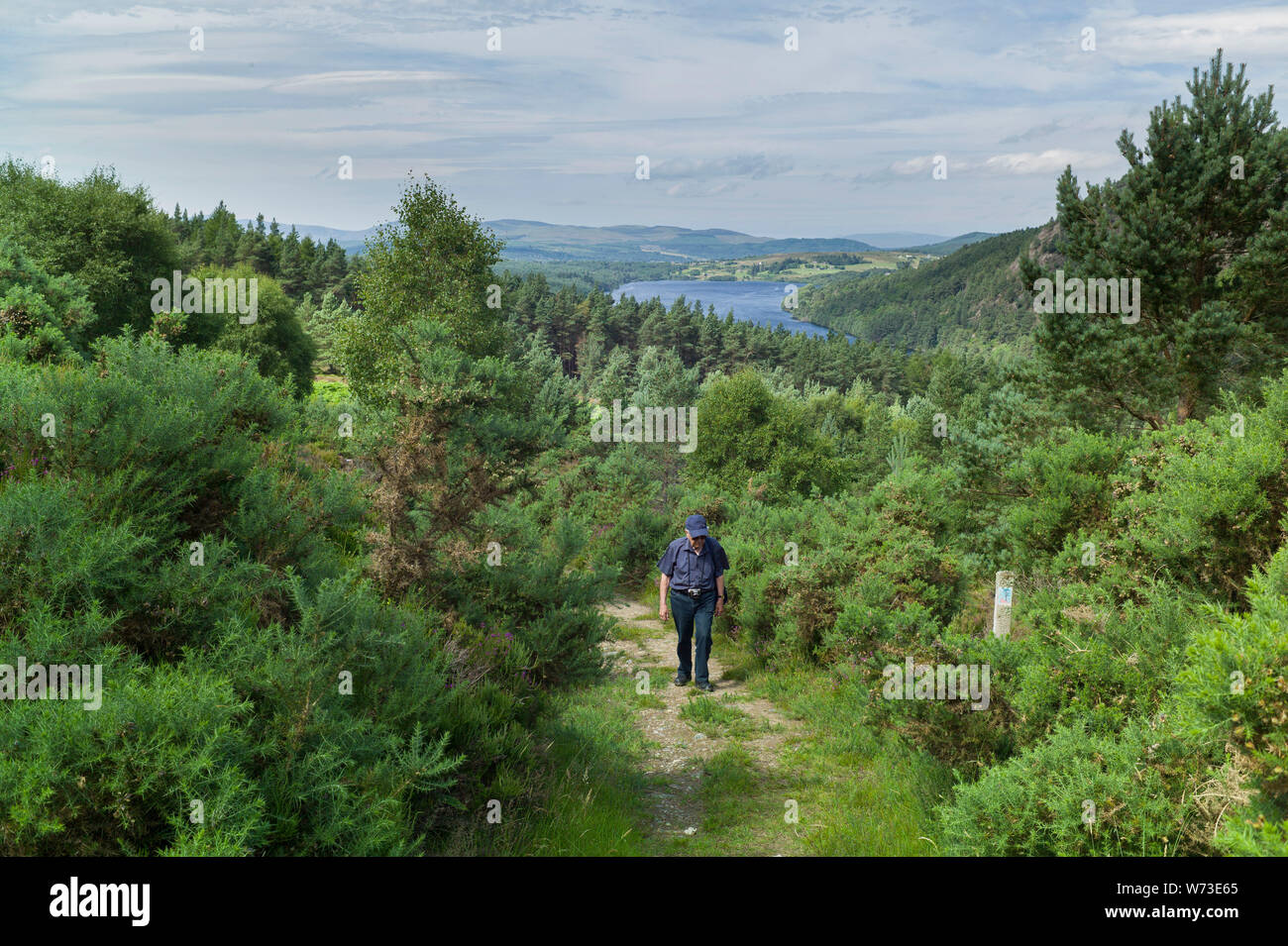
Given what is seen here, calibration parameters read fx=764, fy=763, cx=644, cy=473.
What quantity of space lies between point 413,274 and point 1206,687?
106 feet

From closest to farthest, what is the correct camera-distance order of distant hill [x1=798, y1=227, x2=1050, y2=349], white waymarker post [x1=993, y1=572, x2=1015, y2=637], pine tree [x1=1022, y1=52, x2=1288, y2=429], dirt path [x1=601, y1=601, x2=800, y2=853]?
1. dirt path [x1=601, y1=601, x2=800, y2=853]
2. white waymarker post [x1=993, y1=572, x2=1015, y2=637]
3. pine tree [x1=1022, y1=52, x2=1288, y2=429]
4. distant hill [x1=798, y1=227, x2=1050, y2=349]

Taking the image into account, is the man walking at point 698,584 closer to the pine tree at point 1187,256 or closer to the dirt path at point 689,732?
the dirt path at point 689,732

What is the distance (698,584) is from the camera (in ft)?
30.0

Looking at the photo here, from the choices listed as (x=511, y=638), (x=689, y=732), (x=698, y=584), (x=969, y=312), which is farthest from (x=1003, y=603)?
(x=969, y=312)

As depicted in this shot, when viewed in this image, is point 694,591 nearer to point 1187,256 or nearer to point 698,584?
point 698,584

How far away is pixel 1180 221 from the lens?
15.3 meters

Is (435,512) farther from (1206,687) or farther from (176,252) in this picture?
(176,252)

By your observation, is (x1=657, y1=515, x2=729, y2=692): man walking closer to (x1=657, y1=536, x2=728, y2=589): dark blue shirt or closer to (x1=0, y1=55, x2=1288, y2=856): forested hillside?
(x1=657, y1=536, x2=728, y2=589): dark blue shirt

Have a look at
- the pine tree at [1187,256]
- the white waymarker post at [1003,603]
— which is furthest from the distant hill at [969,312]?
the white waymarker post at [1003,603]

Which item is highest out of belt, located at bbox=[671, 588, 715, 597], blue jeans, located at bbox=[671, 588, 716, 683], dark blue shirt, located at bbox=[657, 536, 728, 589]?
dark blue shirt, located at bbox=[657, 536, 728, 589]

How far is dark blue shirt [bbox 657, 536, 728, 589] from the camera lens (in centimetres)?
918

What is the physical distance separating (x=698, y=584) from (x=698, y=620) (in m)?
0.50

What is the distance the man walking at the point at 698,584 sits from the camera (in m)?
9.18

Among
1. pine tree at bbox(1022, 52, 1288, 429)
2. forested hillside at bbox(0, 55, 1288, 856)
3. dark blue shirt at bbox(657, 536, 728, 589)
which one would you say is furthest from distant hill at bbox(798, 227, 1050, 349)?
dark blue shirt at bbox(657, 536, 728, 589)
